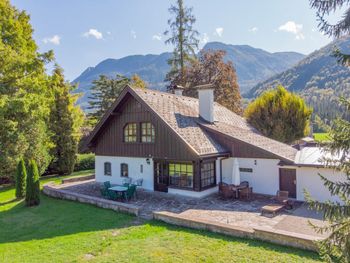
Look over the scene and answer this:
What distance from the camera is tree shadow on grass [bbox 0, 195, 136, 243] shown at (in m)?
10.3

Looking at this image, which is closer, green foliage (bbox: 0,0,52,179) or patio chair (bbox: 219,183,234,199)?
patio chair (bbox: 219,183,234,199)

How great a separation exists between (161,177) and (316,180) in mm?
7936

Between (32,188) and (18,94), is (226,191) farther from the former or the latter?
(18,94)

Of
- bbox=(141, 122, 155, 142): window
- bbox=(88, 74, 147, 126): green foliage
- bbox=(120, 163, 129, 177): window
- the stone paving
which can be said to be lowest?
the stone paving

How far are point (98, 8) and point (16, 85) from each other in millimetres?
8086

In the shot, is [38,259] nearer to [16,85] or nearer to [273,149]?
[273,149]

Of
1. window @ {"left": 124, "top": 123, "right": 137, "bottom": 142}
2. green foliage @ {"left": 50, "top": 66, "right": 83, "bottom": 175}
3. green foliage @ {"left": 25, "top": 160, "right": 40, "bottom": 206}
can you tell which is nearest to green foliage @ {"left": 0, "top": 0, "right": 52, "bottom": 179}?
green foliage @ {"left": 50, "top": 66, "right": 83, "bottom": 175}

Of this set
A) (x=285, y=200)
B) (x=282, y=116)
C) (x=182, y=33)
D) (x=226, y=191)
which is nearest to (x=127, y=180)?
(x=226, y=191)

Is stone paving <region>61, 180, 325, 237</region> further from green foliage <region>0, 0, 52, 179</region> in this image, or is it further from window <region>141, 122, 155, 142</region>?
green foliage <region>0, 0, 52, 179</region>

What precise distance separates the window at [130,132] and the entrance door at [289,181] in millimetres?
8651

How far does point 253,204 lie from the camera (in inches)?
504

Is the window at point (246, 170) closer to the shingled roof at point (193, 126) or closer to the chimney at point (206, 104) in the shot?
the shingled roof at point (193, 126)

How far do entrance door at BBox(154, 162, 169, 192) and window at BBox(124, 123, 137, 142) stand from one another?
2.40 m

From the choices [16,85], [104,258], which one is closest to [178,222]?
[104,258]
